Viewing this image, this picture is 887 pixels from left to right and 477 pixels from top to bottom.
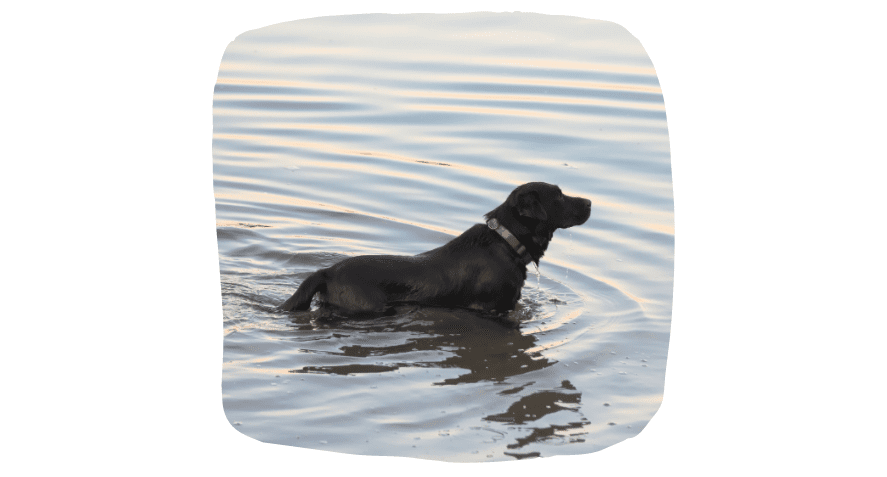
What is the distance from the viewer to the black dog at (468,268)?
5.52m

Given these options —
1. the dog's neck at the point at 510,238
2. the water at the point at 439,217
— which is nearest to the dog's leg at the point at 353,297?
the water at the point at 439,217

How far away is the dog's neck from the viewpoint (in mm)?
5859

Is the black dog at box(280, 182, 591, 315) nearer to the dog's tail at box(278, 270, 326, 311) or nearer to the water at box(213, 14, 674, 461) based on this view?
the dog's tail at box(278, 270, 326, 311)

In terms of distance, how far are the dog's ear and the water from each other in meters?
0.32

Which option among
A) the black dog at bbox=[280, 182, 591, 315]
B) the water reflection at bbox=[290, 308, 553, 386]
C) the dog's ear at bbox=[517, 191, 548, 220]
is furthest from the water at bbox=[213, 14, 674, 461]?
the dog's ear at bbox=[517, 191, 548, 220]

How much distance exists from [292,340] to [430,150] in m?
1.88

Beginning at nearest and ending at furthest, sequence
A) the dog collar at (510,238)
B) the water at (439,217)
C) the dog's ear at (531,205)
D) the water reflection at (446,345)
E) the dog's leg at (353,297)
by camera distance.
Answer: the water at (439,217)
the water reflection at (446,345)
the dog's leg at (353,297)
the dog's ear at (531,205)
the dog collar at (510,238)

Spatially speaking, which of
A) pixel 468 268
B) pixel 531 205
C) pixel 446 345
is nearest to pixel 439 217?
pixel 468 268

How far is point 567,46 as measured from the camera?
533 centimetres

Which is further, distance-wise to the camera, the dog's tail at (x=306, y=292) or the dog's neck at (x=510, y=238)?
the dog's neck at (x=510, y=238)

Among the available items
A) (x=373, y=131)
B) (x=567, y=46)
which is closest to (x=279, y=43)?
(x=373, y=131)

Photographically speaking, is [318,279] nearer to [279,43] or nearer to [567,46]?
[279,43]

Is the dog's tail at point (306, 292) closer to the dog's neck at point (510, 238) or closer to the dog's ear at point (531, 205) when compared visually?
the dog's neck at point (510, 238)

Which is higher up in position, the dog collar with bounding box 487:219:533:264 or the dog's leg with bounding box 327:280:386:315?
the dog collar with bounding box 487:219:533:264
